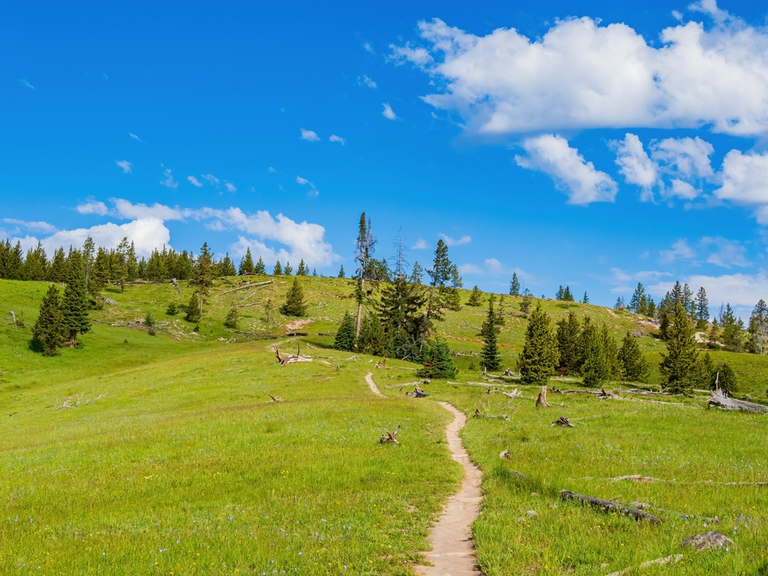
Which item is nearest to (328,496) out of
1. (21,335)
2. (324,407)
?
(324,407)

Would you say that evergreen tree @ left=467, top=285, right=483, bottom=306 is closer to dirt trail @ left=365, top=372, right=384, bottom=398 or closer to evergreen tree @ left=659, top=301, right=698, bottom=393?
evergreen tree @ left=659, top=301, right=698, bottom=393

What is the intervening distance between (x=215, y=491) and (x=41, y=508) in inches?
174

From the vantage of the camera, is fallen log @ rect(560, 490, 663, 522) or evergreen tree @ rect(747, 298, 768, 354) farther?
evergreen tree @ rect(747, 298, 768, 354)

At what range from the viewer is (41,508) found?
12125mm

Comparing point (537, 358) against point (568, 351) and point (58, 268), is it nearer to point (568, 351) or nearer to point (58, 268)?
point (568, 351)

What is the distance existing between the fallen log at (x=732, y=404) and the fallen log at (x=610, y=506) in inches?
922

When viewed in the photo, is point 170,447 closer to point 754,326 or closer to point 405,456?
point 405,456

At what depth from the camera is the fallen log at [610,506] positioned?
8.93m

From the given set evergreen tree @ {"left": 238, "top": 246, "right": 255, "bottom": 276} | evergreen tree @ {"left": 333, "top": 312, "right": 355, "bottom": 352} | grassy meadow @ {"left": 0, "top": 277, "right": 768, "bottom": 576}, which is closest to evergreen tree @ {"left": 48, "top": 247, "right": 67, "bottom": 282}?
evergreen tree @ {"left": 238, "top": 246, "right": 255, "bottom": 276}

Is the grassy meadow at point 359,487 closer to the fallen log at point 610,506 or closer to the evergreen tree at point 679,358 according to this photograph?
the fallen log at point 610,506

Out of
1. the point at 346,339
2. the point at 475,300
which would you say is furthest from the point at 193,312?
the point at 475,300

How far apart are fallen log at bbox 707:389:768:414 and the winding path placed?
2194 cm

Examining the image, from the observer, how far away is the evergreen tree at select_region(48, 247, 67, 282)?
14838cm

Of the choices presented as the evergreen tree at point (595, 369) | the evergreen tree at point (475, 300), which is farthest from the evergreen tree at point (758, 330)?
the evergreen tree at point (595, 369)
